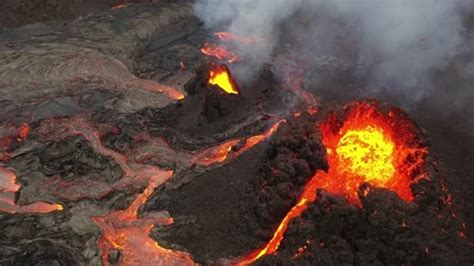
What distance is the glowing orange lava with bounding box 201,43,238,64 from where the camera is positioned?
863 inches

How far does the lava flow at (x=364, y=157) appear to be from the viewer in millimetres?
11102

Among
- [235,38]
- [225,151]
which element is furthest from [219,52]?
[225,151]

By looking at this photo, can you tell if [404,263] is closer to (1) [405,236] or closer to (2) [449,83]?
(1) [405,236]

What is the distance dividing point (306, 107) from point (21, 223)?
9641 mm

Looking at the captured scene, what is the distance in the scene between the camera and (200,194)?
42.3 ft

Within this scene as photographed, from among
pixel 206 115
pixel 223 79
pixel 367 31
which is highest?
pixel 367 31

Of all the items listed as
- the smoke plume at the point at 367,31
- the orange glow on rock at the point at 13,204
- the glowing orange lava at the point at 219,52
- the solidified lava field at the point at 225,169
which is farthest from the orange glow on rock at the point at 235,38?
the orange glow on rock at the point at 13,204

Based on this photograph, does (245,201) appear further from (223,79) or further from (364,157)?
(223,79)

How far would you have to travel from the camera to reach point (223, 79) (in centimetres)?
1831

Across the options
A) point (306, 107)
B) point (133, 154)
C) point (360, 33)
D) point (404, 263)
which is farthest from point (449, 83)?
point (133, 154)

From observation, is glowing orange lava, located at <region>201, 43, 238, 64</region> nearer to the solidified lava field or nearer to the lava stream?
the solidified lava field

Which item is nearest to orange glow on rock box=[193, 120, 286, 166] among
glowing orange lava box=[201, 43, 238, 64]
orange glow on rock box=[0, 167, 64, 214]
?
orange glow on rock box=[0, 167, 64, 214]

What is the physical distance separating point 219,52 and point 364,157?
1252 cm

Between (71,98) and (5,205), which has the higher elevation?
(71,98)
